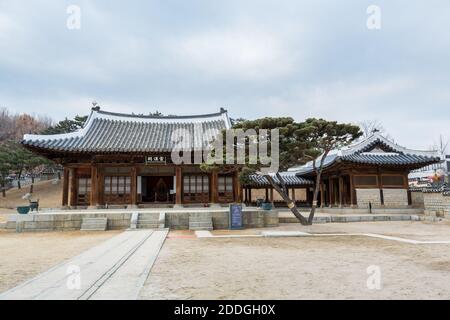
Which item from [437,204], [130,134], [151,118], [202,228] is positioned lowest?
[202,228]

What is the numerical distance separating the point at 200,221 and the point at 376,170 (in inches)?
600

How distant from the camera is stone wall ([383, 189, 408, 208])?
958 inches

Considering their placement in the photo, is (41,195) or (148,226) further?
(41,195)

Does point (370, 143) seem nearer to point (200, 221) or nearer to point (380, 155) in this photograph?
point (380, 155)

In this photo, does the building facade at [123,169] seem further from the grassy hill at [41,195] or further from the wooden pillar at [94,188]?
the grassy hill at [41,195]

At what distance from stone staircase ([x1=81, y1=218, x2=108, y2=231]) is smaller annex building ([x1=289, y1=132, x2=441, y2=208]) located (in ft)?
52.5

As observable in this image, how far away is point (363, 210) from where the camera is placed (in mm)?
23750

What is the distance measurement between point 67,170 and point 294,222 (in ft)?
52.3

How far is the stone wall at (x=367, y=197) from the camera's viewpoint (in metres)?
24.2

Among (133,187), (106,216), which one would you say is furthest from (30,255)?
(133,187)

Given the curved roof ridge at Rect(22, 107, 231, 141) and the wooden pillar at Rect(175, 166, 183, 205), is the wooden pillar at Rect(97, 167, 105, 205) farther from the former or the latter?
the wooden pillar at Rect(175, 166, 183, 205)

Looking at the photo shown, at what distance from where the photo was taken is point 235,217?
16500 millimetres

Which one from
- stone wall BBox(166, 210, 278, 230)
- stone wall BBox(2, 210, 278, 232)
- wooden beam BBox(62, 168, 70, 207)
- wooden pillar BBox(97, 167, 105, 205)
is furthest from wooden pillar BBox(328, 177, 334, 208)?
wooden beam BBox(62, 168, 70, 207)
